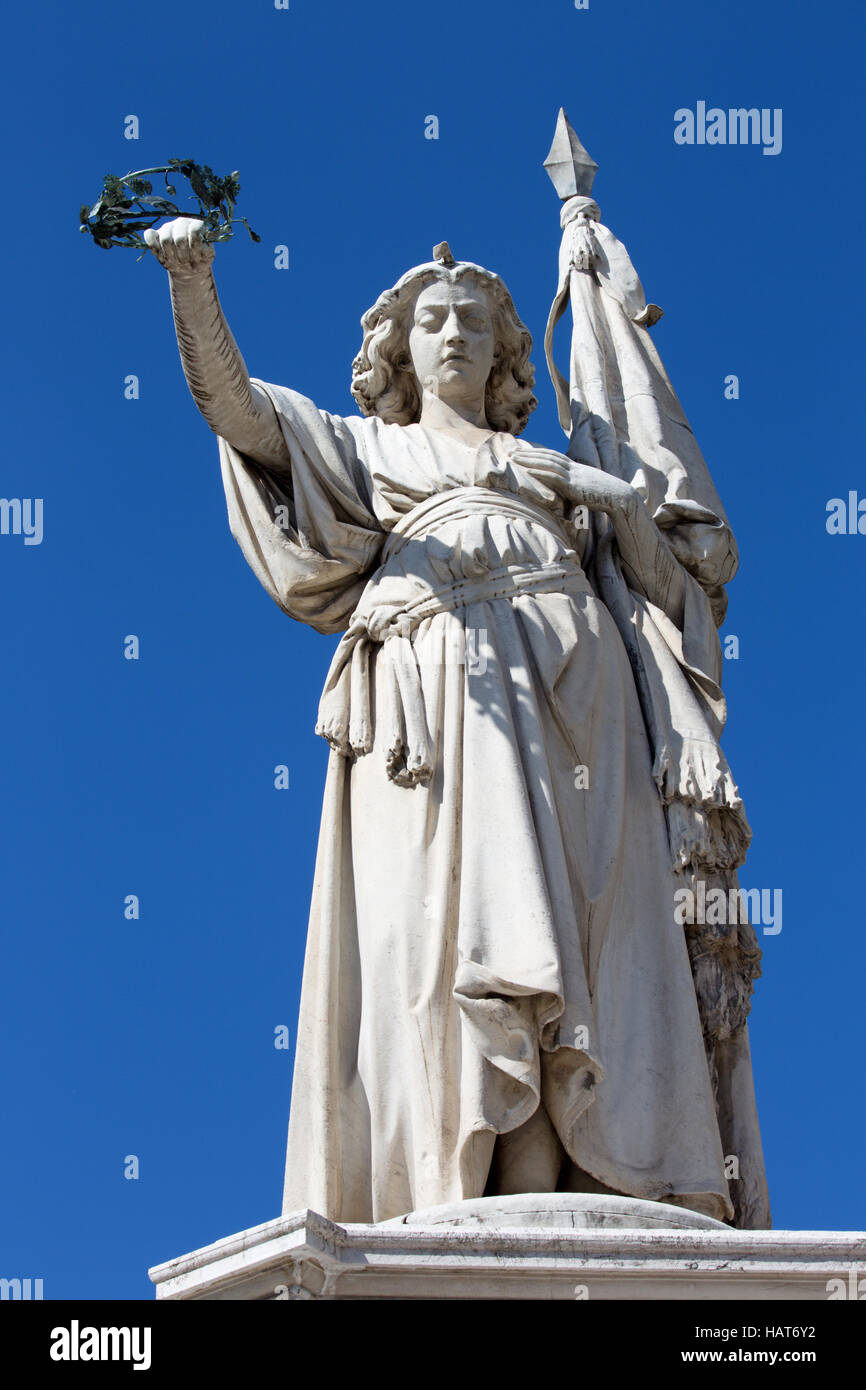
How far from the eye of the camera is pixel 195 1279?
393 inches

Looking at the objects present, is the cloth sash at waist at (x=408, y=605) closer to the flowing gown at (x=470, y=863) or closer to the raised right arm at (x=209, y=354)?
the flowing gown at (x=470, y=863)

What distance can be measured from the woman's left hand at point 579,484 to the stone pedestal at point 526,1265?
4.76 m

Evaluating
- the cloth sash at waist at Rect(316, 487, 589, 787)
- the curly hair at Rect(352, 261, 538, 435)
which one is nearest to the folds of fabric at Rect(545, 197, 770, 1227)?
the curly hair at Rect(352, 261, 538, 435)

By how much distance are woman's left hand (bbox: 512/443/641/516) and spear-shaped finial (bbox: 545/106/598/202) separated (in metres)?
3.31

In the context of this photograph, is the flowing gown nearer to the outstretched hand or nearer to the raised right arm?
the raised right arm

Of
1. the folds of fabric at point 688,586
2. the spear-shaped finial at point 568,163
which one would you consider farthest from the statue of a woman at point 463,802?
the spear-shaped finial at point 568,163

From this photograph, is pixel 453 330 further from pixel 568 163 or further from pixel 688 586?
pixel 568 163

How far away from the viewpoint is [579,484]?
13484mm

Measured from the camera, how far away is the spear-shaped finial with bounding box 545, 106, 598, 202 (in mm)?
16141

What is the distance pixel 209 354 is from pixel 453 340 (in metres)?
1.65
